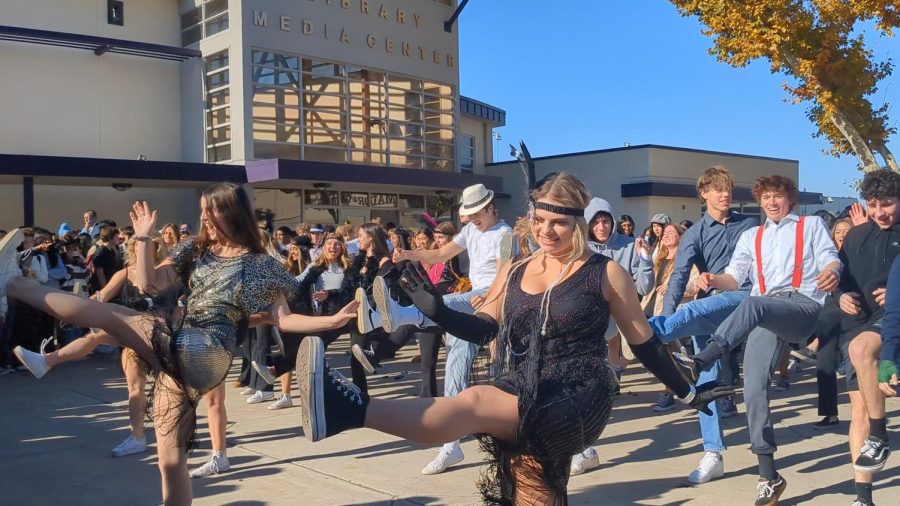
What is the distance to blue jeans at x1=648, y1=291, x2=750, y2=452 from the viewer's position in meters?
4.56

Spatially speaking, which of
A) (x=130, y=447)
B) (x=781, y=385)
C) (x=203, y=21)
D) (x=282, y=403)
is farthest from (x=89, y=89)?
(x=781, y=385)

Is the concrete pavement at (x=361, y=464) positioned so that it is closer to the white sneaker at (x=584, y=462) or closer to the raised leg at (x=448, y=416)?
the white sneaker at (x=584, y=462)

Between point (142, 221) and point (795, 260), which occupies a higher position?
point (142, 221)

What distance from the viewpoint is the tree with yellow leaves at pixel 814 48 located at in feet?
48.9

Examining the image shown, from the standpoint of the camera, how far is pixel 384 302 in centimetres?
384

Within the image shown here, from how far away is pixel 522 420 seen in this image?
300 centimetres

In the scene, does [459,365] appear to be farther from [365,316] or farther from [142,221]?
[142,221]

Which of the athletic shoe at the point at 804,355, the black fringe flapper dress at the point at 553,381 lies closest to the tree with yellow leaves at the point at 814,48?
the athletic shoe at the point at 804,355

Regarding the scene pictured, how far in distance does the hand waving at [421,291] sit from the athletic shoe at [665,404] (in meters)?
4.80

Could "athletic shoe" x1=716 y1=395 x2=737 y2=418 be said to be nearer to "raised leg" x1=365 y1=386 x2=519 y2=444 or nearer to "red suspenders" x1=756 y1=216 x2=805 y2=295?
"red suspenders" x1=756 y1=216 x2=805 y2=295

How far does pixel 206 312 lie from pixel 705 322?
9.52 ft

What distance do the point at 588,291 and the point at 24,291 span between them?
258 cm

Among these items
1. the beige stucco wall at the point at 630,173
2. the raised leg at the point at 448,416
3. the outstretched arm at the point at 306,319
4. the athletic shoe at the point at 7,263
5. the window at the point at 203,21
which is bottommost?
the raised leg at the point at 448,416

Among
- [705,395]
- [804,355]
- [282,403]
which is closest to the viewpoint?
[705,395]
